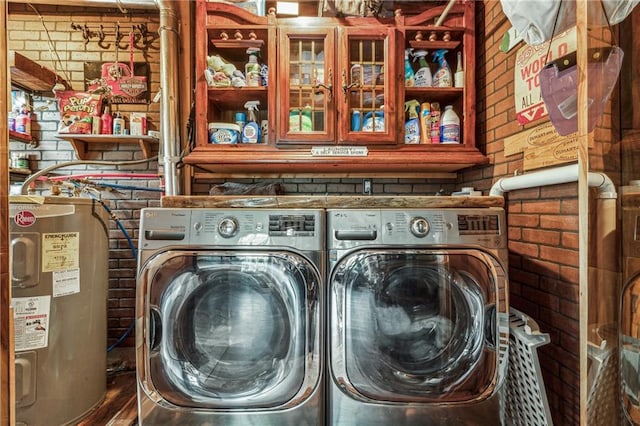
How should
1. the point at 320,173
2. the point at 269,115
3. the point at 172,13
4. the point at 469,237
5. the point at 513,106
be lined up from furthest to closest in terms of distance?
the point at 320,173 < the point at 172,13 < the point at 269,115 < the point at 513,106 < the point at 469,237

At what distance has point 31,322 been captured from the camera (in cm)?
123

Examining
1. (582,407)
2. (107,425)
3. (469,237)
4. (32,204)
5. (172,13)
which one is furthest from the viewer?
(172,13)

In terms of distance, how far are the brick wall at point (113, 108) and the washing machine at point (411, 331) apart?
154 cm

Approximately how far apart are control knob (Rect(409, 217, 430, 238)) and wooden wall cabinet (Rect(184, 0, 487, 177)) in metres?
0.63

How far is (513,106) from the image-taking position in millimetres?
1469

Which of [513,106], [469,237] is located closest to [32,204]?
Answer: [469,237]

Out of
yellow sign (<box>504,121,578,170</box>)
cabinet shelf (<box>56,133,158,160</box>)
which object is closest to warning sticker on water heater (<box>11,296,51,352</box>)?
cabinet shelf (<box>56,133,158,160</box>)

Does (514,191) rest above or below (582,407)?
above

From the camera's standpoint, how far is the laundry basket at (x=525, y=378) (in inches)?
42.2

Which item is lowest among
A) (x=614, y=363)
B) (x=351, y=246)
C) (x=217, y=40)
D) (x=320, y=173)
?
(x=614, y=363)

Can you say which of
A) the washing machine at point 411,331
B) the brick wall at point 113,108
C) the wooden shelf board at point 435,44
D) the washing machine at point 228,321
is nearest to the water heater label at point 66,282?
the washing machine at point 228,321

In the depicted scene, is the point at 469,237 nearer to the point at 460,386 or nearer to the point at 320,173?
the point at 460,386

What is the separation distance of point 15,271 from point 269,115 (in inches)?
52.3

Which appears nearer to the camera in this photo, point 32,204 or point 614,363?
point 614,363
